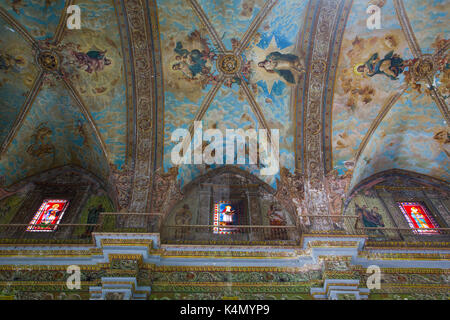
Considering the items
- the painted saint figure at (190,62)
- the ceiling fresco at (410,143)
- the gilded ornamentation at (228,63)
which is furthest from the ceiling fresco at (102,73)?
the ceiling fresco at (410,143)

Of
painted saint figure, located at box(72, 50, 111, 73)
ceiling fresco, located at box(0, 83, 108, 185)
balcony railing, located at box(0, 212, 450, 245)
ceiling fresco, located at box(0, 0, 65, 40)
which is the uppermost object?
ceiling fresco, located at box(0, 0, 65, 40)

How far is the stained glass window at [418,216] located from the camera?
10.8 meters

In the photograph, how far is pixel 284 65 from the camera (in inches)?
451

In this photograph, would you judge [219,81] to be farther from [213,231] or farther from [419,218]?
[419,218]

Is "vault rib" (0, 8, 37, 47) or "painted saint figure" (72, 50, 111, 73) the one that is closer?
"vault rib" (0, 8, 37, 47)

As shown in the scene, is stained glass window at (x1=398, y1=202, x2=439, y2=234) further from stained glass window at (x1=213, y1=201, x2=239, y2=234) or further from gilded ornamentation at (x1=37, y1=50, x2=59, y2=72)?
gilded ornamentation at (x1=37, y1=50, x2=59, y2=72)

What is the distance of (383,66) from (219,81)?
16.2ft

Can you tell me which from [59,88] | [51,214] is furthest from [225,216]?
[59,88]

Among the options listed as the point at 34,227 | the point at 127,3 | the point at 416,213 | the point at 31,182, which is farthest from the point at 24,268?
the point at 416,213

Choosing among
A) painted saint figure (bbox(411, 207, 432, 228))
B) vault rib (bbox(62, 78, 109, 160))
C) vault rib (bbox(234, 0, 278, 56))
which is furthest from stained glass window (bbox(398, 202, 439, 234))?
vault rib (bbox(62, 78, 109, 160))

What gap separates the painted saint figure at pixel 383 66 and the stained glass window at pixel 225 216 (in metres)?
5.55

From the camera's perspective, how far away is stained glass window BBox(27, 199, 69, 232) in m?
10.3
